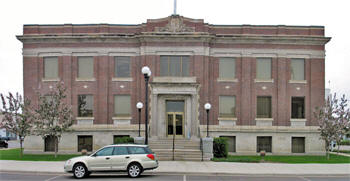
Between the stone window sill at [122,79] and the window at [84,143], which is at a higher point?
the stone window sill at [122,79]

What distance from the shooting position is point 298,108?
32531mm

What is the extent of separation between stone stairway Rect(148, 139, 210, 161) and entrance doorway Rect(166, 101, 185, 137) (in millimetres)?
1841

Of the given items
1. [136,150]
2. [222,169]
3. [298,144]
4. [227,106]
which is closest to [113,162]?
[136,150]

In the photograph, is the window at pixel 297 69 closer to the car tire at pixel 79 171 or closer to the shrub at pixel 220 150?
the shrub at pixel 220 150

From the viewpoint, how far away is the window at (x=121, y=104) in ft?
105

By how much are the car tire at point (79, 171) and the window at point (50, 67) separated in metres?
17.1

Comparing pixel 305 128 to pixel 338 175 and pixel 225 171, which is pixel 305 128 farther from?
pixel 225 171

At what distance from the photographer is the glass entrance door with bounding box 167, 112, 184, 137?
3136 centimetres

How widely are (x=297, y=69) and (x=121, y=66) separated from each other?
15.8 meters

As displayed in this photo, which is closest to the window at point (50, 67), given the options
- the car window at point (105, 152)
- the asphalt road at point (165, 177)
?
the asphalt road at point (165, 177)

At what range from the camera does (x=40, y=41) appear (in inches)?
1271

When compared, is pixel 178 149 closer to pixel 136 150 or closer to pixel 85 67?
pixel 136 150

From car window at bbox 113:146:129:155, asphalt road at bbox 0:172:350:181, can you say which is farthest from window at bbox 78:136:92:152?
car window at bbox 113:146:129:155

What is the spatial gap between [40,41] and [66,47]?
2370 millimetres
